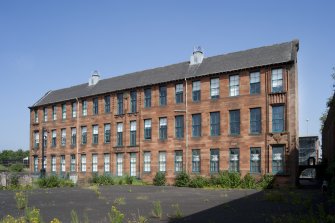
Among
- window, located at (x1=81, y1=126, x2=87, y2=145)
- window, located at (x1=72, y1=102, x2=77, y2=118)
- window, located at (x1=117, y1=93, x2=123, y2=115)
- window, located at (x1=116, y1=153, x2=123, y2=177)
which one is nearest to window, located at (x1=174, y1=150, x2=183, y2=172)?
window, located at (x1=116, y1=153, x2=123, y2=177)

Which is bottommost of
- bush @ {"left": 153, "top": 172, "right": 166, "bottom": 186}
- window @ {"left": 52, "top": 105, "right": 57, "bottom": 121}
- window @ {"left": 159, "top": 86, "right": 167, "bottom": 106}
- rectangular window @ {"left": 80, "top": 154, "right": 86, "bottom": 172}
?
bush @ {"left": 153, "top": 172, "right": 166, "bottom": 186}

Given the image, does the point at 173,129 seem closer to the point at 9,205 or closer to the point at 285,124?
the point at 285,124

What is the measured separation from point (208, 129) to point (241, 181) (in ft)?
18.1

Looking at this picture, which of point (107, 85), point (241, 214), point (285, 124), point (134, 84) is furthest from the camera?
point (107, 85)

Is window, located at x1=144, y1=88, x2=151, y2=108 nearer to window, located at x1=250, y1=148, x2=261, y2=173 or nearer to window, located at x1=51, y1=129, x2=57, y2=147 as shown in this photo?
window, located at x1=250, y1=148, x2=261, y2=173

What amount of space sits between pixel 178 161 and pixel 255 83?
9874 millimetres

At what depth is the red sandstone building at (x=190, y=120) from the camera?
30.0 metres

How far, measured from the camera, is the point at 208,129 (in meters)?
33.4

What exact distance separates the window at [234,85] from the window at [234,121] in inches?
61.4

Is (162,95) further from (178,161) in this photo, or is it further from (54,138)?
(54,138)

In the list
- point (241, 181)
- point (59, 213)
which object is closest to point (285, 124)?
point (241, 181)

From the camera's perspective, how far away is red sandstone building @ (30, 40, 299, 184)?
29984mm

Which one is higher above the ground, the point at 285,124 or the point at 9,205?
the point at 285,124

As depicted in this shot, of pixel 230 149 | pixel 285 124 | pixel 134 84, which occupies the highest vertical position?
pixel 134 84
